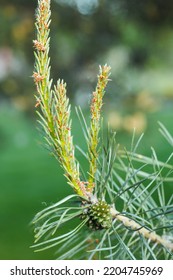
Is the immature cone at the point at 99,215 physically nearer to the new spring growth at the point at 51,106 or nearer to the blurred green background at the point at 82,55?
the new spring growth at the point at 51,106

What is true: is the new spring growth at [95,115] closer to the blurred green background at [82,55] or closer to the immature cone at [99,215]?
the immature cone at [99,215]

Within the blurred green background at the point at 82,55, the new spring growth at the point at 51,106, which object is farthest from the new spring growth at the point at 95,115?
the blurred green background at the point at 82,55

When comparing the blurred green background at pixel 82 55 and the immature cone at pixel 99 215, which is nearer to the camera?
the immature cone at pixel 99 215

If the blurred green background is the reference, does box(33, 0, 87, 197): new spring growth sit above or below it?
below

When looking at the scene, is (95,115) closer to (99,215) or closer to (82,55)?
(99,215)

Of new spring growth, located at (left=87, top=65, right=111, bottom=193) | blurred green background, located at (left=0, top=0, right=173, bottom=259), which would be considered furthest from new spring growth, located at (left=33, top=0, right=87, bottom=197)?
blurred green background, located at (left=0, top=0, right=173, bottom=259)

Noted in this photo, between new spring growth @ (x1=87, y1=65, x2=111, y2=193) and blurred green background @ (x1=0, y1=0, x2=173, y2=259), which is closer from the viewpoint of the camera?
new spring growth @ (x1=87, y1=65, x2=111, y2=193)

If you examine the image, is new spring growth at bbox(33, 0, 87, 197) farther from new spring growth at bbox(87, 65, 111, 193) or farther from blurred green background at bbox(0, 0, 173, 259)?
blurred green background at bbox(0, 0, 173, 259)

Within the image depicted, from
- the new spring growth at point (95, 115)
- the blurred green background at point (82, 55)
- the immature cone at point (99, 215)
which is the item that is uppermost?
the blurred green background at point (82, 55)

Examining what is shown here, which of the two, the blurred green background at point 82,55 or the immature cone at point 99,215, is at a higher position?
the blurred green background at point 82,55
